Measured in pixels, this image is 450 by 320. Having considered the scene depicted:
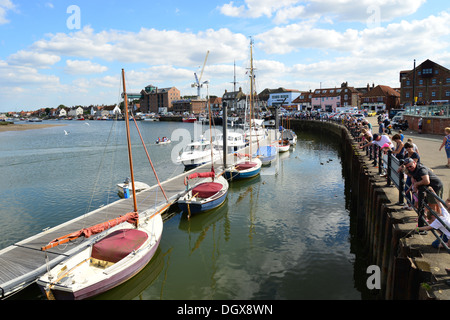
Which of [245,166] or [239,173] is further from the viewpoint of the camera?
[245,166]

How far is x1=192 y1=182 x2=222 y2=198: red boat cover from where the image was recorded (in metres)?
17.5

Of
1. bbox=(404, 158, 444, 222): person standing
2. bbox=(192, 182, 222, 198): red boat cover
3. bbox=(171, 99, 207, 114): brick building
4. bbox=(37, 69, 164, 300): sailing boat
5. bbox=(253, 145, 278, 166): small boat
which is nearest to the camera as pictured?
bbox=(404, 158, 444, 222): person standing

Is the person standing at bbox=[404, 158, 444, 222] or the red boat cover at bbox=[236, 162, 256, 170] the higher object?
the person standing at bbox=[404, 158, 444, 222]

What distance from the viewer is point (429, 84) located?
73062 millimetres

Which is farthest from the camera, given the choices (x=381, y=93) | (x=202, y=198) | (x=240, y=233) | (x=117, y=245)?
(x=381, y=93)

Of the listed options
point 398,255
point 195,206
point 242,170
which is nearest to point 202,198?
point 195,206

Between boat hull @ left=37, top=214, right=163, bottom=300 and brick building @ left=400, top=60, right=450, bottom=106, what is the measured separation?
77296 mm

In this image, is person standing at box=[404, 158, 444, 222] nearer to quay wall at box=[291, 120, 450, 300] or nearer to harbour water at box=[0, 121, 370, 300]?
quay wall at box=[291, 120, 450, 300]

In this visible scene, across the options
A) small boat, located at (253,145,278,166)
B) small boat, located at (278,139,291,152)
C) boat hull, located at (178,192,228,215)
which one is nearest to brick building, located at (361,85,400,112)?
small boat, located at (278,139,291,152)

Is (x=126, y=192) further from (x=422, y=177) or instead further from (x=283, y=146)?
(x=283, y=146)

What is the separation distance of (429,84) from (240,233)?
80.0 m
